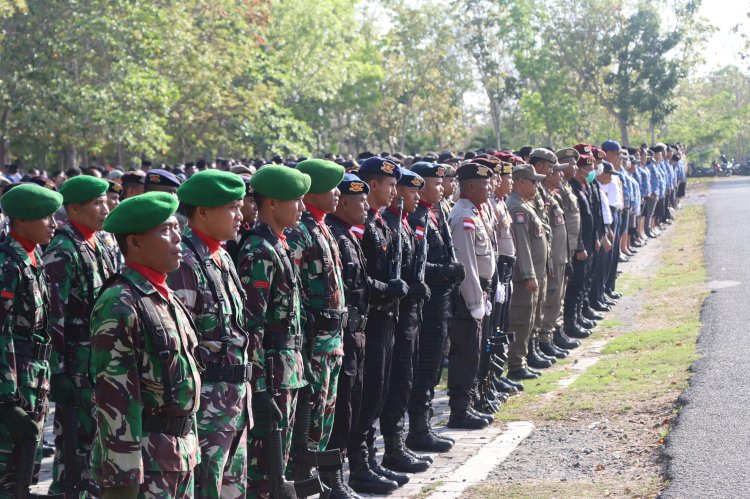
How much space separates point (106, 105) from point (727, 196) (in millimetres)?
22425

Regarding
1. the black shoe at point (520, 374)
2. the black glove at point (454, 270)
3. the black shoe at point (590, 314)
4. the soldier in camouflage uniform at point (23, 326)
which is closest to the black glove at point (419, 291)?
the black glove at point (454, 270)

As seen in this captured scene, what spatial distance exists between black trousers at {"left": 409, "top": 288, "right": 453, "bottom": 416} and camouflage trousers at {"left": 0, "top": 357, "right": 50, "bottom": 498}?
314 centimetres

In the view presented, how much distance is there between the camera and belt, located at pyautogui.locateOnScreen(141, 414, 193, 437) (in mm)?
4297

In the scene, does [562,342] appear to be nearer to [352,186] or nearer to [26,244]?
[352,186]

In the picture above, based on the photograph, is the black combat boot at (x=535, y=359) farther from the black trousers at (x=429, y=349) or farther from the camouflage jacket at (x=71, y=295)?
the camouflage jacket at (x=71, y=295)

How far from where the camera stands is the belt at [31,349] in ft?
20.6

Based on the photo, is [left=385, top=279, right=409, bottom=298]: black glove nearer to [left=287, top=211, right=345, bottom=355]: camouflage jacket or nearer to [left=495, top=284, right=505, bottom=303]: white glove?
[left=287, top=211, right=345, bottom=355]: camouflage jacket

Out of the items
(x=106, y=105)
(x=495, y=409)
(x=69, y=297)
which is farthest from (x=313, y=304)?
(x=106, y=105)

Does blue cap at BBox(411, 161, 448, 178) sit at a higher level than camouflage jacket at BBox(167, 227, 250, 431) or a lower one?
higher

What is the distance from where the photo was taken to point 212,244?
5125mm

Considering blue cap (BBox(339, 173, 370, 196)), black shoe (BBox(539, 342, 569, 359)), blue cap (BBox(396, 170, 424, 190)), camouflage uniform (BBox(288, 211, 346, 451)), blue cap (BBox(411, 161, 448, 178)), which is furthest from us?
black shoe (BBox(539, 342, 569, 359))

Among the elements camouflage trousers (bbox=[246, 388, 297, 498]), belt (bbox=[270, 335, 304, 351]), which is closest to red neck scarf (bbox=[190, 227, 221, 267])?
belt (bbox=[270, 335, 304, 351])

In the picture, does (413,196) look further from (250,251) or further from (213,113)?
(213,113)

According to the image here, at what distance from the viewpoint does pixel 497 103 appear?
59.4 metres
